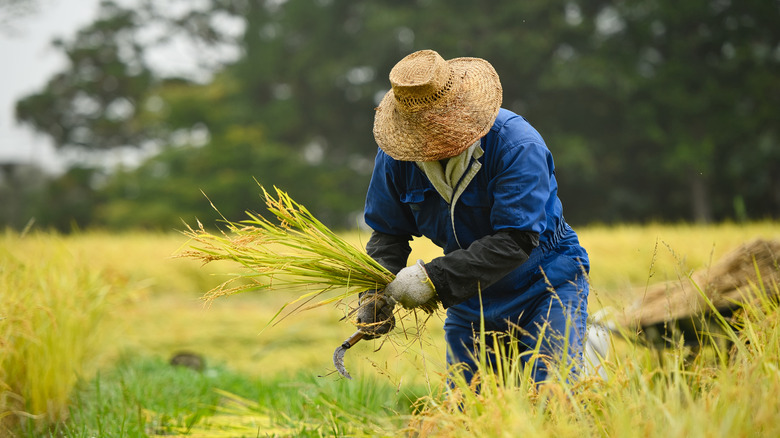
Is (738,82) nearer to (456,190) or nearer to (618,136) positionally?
(618,136)

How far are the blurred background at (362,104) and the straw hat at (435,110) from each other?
13096 millimetres

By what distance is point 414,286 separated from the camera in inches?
79.9

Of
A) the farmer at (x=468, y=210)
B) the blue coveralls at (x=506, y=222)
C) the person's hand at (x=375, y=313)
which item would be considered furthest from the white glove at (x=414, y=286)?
the blue coveralls at (x=506, y=222)

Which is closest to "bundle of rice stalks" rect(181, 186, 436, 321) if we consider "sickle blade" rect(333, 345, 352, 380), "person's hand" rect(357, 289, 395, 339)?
"person's hand" rect(357, 289, 395, 339)

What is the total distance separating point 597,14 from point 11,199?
19.1m

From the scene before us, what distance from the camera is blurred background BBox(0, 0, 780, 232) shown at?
1480 cm

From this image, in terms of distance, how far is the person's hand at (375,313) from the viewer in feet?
7.07

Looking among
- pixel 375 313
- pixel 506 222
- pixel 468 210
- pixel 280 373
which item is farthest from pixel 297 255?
pixel 280 373

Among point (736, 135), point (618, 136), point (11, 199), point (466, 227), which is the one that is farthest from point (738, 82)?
point (11, 199)

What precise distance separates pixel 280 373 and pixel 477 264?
9.62ft

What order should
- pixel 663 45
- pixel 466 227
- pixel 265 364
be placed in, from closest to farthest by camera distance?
pixel 466 227
pixel 265 364
pixel 663 45

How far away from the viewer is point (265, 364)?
5070 mm

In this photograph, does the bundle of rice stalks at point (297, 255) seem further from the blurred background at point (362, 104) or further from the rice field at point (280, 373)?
the blurred background at point (362, 104)

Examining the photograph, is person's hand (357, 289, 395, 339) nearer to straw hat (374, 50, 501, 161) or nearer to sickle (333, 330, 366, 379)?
sickle (333, 330, 366, 379)
